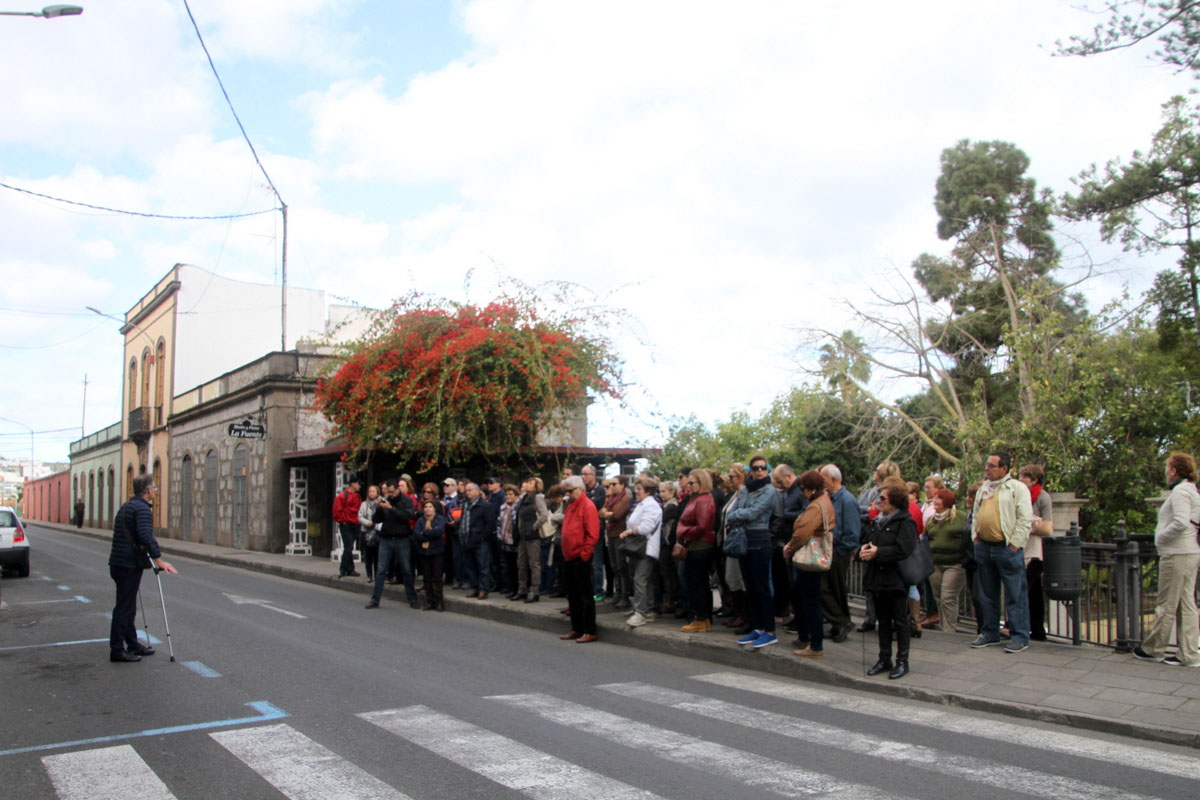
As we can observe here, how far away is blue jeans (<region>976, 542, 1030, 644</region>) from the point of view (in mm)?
8570

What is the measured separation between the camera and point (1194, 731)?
5922mm

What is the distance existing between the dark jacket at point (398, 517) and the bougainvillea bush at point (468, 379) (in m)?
3.48

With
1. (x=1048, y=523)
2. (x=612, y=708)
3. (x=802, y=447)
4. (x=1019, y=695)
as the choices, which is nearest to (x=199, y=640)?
(x=612, y=708)

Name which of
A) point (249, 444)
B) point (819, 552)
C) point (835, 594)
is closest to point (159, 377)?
point (249, 444)

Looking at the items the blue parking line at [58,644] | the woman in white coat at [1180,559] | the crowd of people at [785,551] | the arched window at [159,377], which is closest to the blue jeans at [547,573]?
the crowd of people at [785,551]

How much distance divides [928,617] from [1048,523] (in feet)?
7.53

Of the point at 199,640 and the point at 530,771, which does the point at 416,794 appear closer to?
the point at 530,771

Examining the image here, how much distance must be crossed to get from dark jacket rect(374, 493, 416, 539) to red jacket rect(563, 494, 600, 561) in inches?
157

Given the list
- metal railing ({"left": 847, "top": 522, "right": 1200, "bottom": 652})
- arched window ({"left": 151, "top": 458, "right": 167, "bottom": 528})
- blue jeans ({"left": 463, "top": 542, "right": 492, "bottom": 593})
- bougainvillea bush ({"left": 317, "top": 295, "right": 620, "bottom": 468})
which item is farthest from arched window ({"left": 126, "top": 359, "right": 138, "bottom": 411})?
metal railing ({"left": 847, "top": 522, "right": 1200, "bottom": 652})

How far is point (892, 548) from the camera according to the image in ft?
25.2

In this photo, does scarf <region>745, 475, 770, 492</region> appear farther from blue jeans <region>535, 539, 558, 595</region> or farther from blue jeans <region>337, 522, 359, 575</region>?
blue jeans <region>337, 522, 359, 575</region>

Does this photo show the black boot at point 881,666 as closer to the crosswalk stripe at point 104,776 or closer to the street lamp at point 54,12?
the crosswalk stripe at point 104,776

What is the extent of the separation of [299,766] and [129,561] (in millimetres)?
4386

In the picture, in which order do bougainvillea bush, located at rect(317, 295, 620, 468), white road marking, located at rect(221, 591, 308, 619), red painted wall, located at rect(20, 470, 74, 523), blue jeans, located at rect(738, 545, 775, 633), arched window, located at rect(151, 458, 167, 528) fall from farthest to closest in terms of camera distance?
red painted wall, located at rect(20, 470, 74, 523), arched window, located at rect(151, 458, 167, 528), bougainvillea bush, located at rect(317, 295, 620, 468), white road marking, located at rect(221, 591, 308, 619), blue jeans, located at rect(738, 545, 775, 633)
